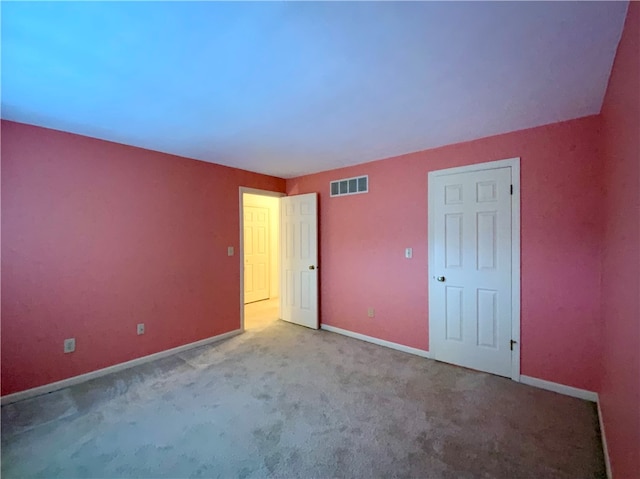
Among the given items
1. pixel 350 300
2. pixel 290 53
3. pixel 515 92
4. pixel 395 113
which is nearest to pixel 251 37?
pixel 290 53

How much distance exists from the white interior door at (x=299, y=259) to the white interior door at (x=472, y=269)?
5.50ft

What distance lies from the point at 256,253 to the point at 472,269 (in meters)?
4.26

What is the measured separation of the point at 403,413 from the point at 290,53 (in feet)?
8.26

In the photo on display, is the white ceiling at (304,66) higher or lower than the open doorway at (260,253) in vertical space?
higher

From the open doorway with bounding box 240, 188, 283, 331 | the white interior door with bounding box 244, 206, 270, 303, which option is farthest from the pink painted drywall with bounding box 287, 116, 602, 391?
the white interior door with bounding box 244, 206, 270, 303

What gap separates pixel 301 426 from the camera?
2.06m

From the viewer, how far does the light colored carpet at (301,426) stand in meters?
1.70

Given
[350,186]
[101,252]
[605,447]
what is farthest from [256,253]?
[605,447]

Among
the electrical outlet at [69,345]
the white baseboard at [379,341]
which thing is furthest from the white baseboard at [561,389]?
the electrical outlet at [69,345]

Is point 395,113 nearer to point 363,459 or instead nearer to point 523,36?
point 523,36

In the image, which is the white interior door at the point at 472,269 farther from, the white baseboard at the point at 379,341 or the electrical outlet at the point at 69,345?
the electrical outlet at the point at 69,345

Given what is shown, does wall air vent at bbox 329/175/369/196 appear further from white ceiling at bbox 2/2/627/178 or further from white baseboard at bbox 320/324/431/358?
white baseboard at bbox 320/324/431/358

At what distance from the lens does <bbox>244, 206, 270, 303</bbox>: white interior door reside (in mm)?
5895

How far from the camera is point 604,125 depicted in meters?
2.06
